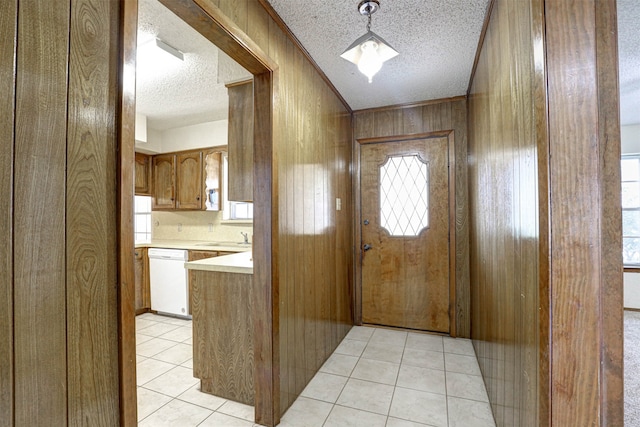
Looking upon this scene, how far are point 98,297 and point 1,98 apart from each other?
571 mm

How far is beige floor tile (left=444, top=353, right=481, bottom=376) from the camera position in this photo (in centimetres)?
240

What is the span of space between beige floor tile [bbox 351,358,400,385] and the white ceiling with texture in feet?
8.11

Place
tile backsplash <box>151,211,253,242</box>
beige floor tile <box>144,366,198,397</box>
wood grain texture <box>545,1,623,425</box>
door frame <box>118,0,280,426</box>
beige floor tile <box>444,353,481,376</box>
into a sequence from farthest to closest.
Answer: tile backsplash <box>151,211,253,242</box> < beige floor tile <box>444,353,481,376</box> < beige floor tile <box>144,366,198,397</box> < door frame <box>118,0,280,426</box> < wood grain texture <box>545,1,623,425</box>

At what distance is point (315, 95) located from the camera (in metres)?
2.46

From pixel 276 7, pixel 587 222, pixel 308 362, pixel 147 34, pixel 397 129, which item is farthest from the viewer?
pixel 397 129

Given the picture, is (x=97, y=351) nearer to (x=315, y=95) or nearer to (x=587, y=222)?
(x=587, y=222)

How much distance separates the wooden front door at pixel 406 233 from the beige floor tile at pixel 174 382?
6.23 feet

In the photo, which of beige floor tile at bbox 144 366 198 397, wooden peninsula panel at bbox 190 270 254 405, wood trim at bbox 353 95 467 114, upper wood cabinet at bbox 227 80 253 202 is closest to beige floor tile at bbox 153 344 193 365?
beige floor tile at bbox 144 366 198 397

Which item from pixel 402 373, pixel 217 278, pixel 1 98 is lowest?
pixel 402 373

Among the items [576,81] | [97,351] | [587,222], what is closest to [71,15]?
[97,351]

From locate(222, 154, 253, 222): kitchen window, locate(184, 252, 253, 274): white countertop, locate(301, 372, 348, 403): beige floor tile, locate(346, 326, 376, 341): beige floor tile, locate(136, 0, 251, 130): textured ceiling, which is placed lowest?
locate(301, 372, 348, 403): beige floor tile

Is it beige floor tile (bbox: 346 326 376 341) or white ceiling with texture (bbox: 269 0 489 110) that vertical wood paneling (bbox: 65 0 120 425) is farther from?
beige floor tile (bbox: 346 326 376 341)

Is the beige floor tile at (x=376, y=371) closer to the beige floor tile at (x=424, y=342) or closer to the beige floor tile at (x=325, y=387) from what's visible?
the beige floor tile at (x=325, y=387)

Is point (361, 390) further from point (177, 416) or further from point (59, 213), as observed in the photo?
point (59, 213)
